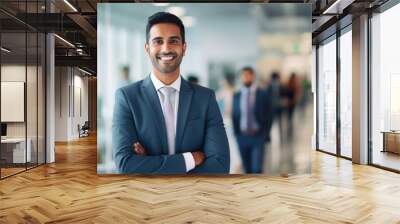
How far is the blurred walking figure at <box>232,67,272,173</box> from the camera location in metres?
6.47

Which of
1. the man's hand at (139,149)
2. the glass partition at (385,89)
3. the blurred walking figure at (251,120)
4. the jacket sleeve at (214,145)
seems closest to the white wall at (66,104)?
the man's hand at (139,149)

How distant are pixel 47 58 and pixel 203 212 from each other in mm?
5835

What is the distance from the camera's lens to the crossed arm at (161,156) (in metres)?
6.33

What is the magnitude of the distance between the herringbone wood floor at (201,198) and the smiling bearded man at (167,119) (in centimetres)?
31

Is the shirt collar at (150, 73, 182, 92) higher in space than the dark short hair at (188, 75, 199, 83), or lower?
lower

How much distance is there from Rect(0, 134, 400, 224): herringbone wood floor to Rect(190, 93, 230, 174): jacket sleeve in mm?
189

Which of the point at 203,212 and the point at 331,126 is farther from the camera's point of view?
the point at 331,126

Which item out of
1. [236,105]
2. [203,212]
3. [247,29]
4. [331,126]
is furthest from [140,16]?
[331,126]

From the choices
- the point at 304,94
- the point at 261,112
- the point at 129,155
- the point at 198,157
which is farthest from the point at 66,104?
the point at 304,94

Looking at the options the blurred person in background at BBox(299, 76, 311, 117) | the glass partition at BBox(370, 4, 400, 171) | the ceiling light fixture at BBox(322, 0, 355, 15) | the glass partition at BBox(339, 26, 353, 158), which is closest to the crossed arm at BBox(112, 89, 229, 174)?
the blurred person in background at BBox(299, 76, 311, 117)

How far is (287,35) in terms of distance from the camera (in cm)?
654

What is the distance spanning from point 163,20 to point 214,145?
2281mm

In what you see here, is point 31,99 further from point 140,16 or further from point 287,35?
point 287,35

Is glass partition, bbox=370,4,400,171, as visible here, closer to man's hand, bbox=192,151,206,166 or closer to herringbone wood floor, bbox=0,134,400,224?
herringbone wood floor, bbox=0,134,400,224
